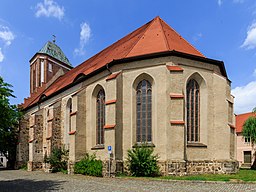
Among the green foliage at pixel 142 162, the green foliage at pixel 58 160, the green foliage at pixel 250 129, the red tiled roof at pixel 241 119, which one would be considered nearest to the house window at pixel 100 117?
the green foliage at pixel 142 162

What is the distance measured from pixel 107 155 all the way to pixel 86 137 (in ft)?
12.0

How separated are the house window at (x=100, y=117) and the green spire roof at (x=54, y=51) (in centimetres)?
1956

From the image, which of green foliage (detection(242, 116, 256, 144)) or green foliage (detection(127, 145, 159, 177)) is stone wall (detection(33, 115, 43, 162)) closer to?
green foliage (detection(127, 145, 159, 177))

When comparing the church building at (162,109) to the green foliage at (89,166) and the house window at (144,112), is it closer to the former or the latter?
the house window at (144,112)

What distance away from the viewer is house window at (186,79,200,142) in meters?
17.5

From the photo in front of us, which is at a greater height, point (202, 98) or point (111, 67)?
point (111, 67)

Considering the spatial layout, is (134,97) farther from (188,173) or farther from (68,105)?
(68,105)

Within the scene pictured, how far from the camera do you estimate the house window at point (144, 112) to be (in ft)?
57.3

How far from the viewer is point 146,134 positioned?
17.4 meters

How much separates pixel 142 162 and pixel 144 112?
331 centimetres

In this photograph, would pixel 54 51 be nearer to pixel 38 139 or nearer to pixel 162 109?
pixel 38 139

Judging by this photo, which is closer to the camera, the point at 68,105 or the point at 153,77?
the point at 153,77

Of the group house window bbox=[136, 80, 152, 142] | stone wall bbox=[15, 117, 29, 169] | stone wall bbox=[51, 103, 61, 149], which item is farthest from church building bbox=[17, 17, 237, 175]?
stone wall bbox=[15, 117, 29, 169]

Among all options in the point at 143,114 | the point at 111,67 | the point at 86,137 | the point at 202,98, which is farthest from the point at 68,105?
the point at 202,98
